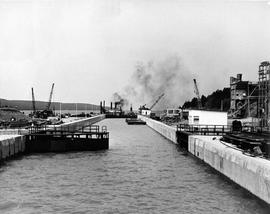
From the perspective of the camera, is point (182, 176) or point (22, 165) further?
point (22, 165)

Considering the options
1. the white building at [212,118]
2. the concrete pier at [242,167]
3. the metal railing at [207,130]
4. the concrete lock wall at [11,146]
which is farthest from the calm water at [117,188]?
the white building at [212,118]

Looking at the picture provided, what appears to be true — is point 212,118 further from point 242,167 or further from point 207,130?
point 242,167

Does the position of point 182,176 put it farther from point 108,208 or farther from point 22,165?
point 22,165

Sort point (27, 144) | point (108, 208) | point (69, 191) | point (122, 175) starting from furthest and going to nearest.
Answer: point (27, 144) < point (122, 175) < point (69, 191) < point (108, 208)

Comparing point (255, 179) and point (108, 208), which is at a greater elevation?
point (255, 179)

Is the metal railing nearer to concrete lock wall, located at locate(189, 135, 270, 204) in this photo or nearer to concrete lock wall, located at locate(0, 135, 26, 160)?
concrete lock wall, located at locate(189, 135, 270, 204)

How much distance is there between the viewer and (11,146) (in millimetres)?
40219

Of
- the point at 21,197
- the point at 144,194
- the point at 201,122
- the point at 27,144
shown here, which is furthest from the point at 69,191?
the point at 201,122

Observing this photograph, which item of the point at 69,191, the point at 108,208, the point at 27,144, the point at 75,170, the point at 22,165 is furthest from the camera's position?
the point at 27,144

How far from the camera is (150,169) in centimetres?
3425

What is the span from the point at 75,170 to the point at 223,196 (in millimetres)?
12967

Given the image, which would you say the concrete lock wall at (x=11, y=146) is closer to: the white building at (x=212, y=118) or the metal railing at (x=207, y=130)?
the metal railing at (x=207, y=130)

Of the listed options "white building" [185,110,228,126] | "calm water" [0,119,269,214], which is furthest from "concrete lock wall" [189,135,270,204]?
"white building" [185,110,228,126]

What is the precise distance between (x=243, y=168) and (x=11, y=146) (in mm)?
23706
